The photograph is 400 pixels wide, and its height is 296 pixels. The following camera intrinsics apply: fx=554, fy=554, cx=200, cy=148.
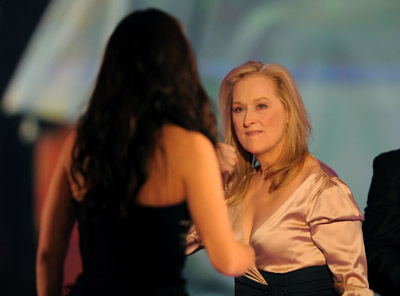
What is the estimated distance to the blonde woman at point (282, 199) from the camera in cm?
217

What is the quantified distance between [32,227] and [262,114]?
189 centimetres

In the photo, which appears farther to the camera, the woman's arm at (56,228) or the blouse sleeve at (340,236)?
the blouse sleeve at (340,236)

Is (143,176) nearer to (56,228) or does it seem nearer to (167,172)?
(167,172)

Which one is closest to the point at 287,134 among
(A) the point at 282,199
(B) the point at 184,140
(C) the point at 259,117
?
(C) the point at 259,117

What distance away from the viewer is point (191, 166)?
4.78 ft

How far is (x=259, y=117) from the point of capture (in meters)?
2.34

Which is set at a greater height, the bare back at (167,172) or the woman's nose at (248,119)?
the woman's nose at (248,119)

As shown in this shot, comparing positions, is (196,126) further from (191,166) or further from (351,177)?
(351,177)

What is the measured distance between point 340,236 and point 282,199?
0.91 feet

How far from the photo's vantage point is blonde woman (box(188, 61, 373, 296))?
7.11ft

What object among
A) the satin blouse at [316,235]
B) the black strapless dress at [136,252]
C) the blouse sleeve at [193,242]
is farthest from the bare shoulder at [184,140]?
the blouse sleeve at [193,242]

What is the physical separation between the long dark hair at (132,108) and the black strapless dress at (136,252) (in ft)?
0.19

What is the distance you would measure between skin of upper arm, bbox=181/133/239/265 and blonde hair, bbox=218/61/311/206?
2.96ft

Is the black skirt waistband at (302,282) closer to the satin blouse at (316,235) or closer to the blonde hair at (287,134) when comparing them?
the satin blouse at (316,235)
